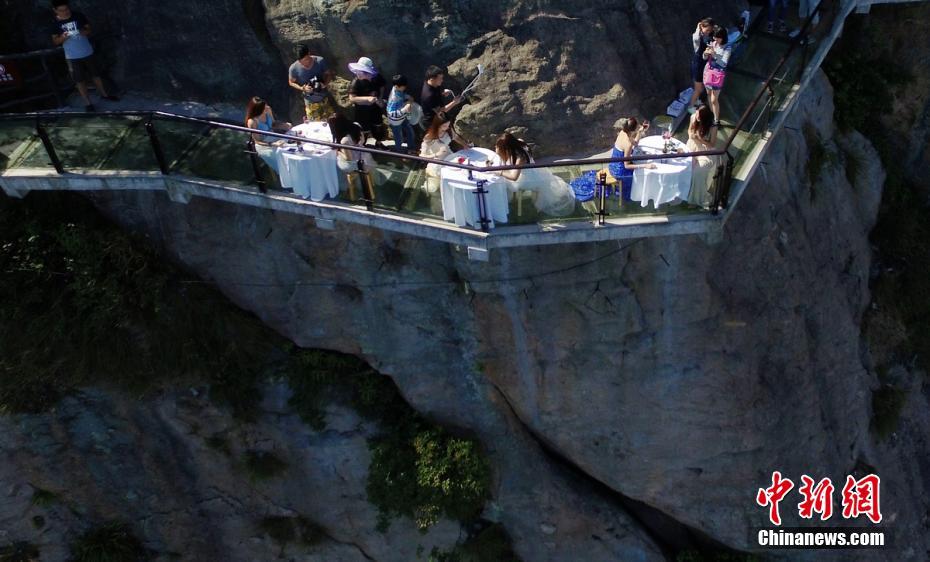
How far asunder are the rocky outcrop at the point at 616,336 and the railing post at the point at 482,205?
2.19 meters

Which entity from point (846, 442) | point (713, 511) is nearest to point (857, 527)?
point (846, 442)

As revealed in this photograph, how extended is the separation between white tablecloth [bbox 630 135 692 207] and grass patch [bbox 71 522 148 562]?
1184 cm

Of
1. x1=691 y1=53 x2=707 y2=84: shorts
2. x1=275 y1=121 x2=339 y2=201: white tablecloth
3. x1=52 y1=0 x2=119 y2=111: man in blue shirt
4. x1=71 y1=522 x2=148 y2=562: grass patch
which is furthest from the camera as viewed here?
x1=71 y1=522 x2=148 y2=562: grass patch

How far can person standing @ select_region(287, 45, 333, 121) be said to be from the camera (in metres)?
13.5

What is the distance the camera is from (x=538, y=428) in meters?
16.6

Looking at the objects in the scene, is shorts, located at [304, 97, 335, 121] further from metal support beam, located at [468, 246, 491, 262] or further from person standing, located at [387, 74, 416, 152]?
metal support beam, located at [468, 246, 491, 262]

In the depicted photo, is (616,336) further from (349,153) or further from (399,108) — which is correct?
(349,153)

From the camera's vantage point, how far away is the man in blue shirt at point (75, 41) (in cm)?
1405

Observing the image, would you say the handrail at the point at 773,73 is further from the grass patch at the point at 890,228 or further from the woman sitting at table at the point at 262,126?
the woman sitting at table at the point at 262,126

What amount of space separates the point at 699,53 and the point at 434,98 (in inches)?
154

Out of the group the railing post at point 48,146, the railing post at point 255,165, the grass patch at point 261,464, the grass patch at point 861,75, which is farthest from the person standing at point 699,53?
the grass patch at point 261,464

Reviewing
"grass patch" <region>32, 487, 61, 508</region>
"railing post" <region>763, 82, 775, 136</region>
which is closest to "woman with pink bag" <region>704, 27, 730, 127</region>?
"railing post" <region>763, 82, 775, 136</region>

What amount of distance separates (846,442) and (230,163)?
12253 millimetres

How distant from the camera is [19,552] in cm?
1714
